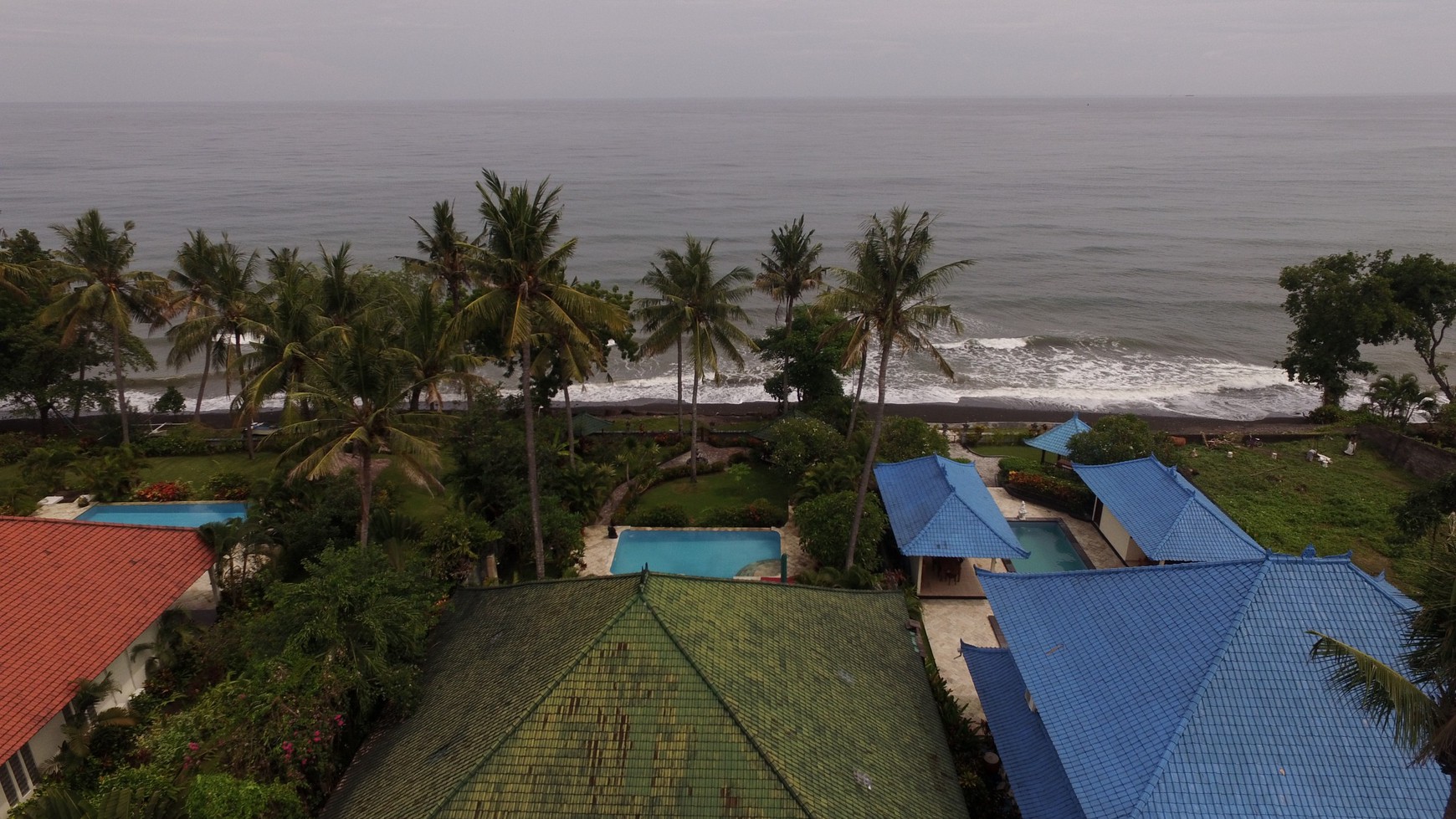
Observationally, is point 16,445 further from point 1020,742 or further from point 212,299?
point 1020,742

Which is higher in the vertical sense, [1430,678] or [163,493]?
[1430,678]

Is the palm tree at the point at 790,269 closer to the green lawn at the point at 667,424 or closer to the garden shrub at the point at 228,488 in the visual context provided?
the green lawn at the point at 667,424

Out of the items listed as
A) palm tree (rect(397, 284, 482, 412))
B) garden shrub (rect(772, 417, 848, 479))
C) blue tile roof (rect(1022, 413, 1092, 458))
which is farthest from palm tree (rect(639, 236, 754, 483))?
blue tile roof (rect(1022, 413, 1092, 458))

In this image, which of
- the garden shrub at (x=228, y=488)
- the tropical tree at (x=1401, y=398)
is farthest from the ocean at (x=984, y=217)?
the garden shrub at (x=228, y=488)

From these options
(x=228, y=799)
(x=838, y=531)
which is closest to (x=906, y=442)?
(x=838, y=531)

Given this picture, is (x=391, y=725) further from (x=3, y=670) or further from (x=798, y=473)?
(x=798, y=473)
